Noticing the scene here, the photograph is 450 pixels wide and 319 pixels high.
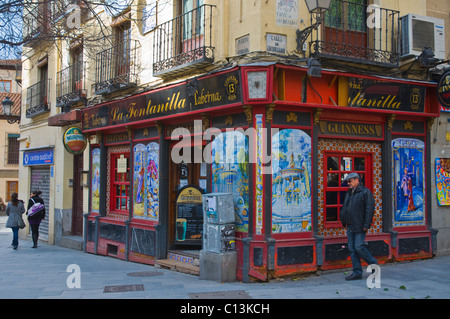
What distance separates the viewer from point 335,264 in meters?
8.70

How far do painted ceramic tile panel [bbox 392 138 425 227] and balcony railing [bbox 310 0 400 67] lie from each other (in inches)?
72.6

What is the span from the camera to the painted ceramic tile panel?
9.66 meters

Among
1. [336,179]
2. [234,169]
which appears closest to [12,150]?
[234,169]

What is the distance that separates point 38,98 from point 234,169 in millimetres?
11435

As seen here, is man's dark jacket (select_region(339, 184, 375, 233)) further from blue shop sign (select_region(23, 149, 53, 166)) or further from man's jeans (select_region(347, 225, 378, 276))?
blue shop sign (select_region(23, 149, 53, 166))

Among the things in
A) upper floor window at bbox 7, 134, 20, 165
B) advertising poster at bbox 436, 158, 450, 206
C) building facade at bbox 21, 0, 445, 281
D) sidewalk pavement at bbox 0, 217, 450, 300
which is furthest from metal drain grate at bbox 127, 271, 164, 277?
upper floor window at bbox 7, 134, 20, 165

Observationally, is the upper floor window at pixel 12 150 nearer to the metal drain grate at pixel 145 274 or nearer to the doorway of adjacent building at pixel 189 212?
the doorway of adjacent building at pixel 189 212

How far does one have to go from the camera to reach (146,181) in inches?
442

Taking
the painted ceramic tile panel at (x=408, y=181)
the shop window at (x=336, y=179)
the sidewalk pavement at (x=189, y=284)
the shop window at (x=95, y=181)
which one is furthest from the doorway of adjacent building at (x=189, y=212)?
the painted ceramic tile panel at (x=408, y=181)

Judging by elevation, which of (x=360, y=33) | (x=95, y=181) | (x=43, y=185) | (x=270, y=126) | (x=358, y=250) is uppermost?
(x=360, y=33)

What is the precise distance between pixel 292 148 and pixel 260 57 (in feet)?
5.68

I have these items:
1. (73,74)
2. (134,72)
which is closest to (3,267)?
(134,72)

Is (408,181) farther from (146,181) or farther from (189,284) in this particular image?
(146,181)

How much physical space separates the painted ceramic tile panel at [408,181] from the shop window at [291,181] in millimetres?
2301
